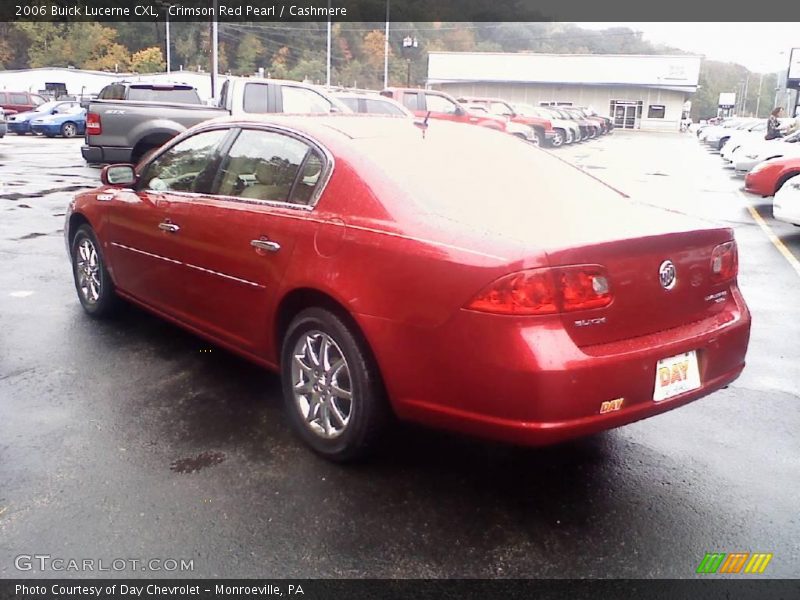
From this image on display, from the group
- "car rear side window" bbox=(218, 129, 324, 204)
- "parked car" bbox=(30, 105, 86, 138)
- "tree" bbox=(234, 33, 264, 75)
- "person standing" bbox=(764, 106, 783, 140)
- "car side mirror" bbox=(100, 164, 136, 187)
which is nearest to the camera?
"car rear side window" bbox=(218, 129, 324, 204)

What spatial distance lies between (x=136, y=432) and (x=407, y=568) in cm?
172

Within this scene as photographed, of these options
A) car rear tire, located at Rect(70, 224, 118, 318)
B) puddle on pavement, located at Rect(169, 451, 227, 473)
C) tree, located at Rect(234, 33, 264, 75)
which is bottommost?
puddle on pavement, located at Rect(169, 451, 227, 473)

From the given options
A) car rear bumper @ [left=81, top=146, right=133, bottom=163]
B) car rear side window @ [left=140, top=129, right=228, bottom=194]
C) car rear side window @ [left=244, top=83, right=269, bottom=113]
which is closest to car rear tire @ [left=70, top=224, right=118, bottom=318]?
car rear side window @ [left=140, top=129, right=228, bottom=194]

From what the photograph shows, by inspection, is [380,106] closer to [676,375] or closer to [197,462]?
[197,462]

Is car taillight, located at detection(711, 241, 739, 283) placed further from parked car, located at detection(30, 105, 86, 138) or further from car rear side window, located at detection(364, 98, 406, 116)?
parked car, located at detection(30, 105, 86, 138)

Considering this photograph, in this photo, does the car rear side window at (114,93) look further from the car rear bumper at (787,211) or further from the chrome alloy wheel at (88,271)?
the car rear bumper at (787,211)

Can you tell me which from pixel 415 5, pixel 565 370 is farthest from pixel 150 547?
pixel 415 5

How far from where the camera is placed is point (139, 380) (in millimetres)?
4523

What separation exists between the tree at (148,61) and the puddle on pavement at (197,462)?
8191cm

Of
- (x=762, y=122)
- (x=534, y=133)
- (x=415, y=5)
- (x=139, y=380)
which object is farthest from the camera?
(x=415, y=5)

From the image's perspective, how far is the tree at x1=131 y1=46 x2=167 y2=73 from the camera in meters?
79.4

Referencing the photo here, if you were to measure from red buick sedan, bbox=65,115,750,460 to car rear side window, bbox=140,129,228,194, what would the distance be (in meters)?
0.03

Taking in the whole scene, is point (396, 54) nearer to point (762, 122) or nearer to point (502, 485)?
point (762, 122)

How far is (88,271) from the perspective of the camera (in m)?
5.73
